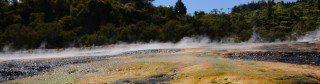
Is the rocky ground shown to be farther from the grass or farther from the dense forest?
the dense forest

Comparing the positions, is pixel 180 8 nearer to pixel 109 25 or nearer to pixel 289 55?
pixel 109 25

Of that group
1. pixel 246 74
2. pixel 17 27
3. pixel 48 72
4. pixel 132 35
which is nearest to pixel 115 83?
pixel 246 74

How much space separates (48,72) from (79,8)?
60.1 m

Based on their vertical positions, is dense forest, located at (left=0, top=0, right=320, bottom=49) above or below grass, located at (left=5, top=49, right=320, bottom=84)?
above

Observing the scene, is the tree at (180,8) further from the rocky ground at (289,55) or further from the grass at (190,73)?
the grass at (190,73)

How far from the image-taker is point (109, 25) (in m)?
93.7

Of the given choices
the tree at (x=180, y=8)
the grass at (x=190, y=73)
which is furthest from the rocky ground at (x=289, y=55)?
the tree at (x=180, y=8)

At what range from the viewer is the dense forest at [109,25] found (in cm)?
8906

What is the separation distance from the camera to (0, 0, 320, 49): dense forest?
89062 millimetres

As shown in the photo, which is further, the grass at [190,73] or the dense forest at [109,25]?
the dense forest at [109,25]

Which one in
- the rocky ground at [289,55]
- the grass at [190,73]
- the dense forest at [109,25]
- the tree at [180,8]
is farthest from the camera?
the tree at [180,8]

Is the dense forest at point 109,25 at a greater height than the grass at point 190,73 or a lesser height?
greater

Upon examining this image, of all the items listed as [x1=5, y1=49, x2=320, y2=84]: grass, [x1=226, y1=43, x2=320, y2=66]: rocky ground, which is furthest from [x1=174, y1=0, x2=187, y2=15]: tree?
[x1=5, y1=49, x2=320, y2=84]: grass

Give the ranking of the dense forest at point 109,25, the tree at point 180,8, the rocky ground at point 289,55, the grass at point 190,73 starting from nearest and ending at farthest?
the grass at point 190,73 < the rocky ground at point 289,55 < the dense forest at point 109,25 < the tree at point 180,8
